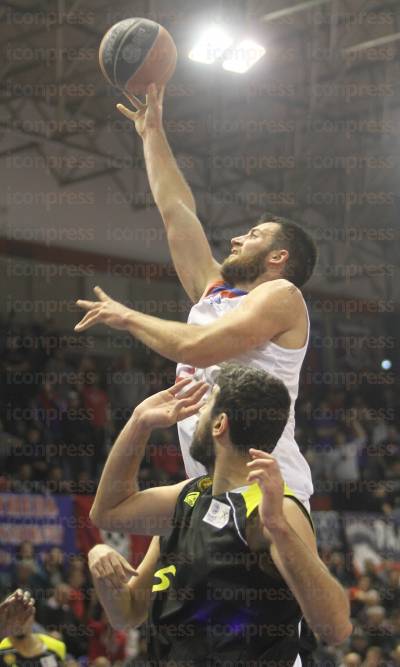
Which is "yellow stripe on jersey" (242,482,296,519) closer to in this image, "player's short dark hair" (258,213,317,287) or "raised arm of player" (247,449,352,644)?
"raised arm of player" (247,449,352,644)

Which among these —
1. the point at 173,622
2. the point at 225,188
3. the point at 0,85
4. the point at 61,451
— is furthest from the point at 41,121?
the point at 173,622

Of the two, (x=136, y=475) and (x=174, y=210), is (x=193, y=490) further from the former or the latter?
(x=174, y=210)

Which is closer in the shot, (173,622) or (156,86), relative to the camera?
(173,622)

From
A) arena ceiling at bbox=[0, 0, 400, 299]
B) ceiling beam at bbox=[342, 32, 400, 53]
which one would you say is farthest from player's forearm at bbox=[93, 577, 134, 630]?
ceiling beam at bbox=[342, 32, 400, 53]

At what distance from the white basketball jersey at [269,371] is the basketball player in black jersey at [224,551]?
41cm

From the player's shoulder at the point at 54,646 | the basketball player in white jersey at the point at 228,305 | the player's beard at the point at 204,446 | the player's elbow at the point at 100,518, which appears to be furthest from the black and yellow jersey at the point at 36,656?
the player's beard at the point at 204,446

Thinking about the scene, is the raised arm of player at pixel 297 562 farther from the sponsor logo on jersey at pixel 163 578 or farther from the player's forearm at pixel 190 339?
the player's forearm at pixel 190 339

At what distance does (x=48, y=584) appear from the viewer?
10016mm

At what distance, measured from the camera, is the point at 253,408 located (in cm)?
342

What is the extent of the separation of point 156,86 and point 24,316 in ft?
34.7

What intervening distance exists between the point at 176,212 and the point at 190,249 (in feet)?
0.65

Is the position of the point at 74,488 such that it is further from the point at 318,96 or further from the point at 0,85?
the point at 318,96

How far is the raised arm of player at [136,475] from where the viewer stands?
11.8ft

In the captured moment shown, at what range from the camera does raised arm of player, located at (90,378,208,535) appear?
3582 millimetres
